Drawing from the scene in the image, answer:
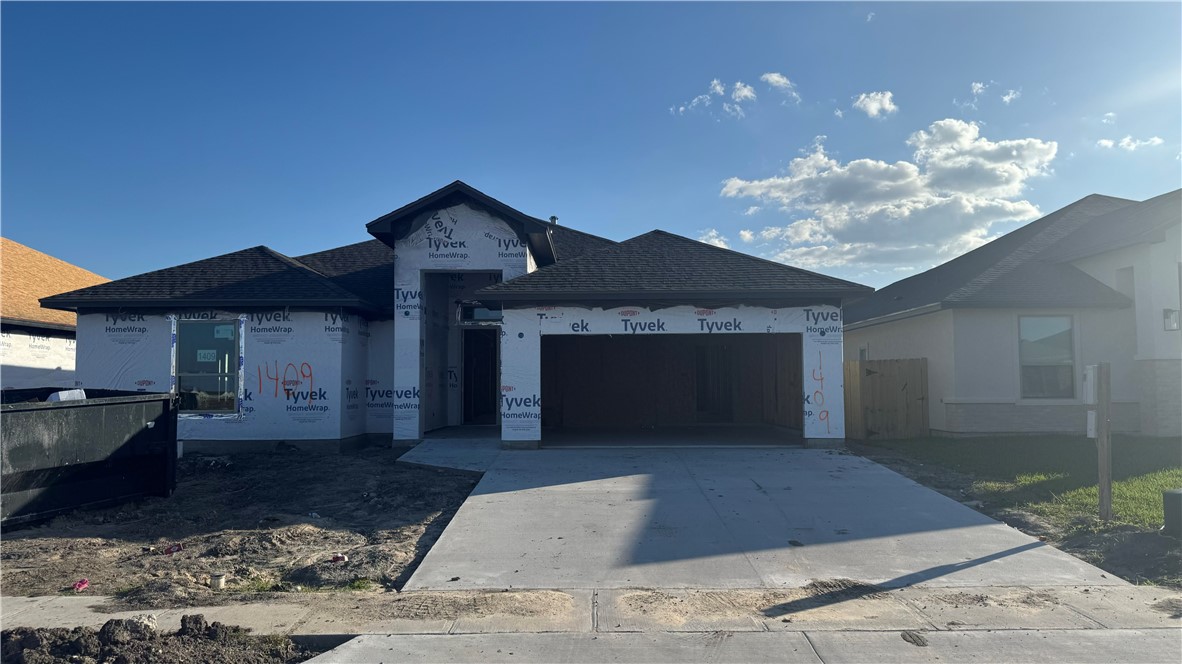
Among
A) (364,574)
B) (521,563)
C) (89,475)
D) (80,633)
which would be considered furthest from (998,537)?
Answer: (89,475)

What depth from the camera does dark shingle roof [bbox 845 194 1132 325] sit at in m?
15.2

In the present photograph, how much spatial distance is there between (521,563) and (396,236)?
9.46 meters

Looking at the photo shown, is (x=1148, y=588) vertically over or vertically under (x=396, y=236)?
under

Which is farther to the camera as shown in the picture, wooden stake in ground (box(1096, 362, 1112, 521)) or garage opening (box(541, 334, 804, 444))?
garage opening (box(541, 334, 804, 444))

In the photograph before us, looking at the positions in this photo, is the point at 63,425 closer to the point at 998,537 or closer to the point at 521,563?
the point at 521,563

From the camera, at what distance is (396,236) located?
47.0ft

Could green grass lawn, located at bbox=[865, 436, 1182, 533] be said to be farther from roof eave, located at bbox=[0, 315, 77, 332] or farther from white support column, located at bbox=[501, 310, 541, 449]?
roof eave, located at bbox=[0, 315, 77, 332]

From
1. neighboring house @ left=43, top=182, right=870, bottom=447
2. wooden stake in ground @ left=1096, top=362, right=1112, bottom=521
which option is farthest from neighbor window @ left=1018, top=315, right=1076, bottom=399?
wooden stake in ground @ left=1096, top=362, right=1112, bottom=521

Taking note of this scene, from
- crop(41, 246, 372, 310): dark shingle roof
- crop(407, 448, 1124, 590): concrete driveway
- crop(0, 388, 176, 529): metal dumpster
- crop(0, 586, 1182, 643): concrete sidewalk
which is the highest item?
crop(41, 246, 372, 310): dark shingle roof

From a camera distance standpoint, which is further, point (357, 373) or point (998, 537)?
point (357, 373)

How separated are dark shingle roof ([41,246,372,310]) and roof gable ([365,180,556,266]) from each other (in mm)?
1596

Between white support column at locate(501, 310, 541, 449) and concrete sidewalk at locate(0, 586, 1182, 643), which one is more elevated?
white support column at locate(501, 310, 541, 449)

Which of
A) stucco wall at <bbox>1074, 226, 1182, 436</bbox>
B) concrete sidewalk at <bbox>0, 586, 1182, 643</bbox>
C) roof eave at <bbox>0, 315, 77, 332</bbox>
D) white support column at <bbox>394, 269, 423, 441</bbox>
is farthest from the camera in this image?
roof eave at <bbox>0, 315, 77, 332</bbox>

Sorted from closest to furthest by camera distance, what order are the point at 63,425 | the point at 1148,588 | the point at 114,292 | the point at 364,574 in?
the point at 1148,588 < the point at 364,574 < the point at 63,425 < the point at 114,292
